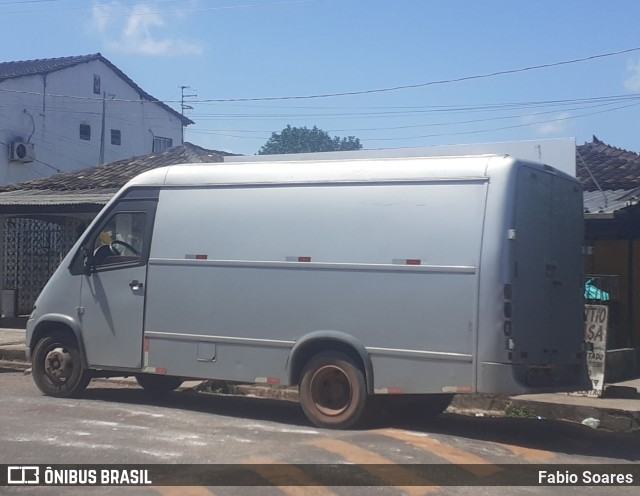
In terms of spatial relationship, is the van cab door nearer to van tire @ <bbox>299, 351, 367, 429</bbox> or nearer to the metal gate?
van tire @ <bbox>299, 351, 367, 429</bbox>

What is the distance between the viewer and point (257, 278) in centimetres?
936

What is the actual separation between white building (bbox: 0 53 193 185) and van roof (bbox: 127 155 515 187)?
30.1 metres

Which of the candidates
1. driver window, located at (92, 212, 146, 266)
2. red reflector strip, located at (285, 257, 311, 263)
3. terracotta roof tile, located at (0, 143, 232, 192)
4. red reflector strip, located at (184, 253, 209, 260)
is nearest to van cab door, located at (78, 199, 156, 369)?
driver window, located at (92, 212, 146, 266)

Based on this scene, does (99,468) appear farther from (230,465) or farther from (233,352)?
(233,352)

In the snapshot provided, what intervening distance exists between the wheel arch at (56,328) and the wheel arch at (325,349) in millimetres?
2839

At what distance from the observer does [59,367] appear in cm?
1069

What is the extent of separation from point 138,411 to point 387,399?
111 inches

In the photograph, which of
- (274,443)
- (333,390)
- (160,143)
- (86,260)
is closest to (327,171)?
(333,390)

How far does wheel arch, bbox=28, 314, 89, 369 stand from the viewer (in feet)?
34.4

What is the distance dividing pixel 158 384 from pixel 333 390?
3.33 metres

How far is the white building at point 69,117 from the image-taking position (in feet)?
129

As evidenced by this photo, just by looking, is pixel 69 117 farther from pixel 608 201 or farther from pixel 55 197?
pixel 608 201

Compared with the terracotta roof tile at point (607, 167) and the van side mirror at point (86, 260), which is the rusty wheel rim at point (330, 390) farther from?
the terracotta roof tile at point (607, 167)

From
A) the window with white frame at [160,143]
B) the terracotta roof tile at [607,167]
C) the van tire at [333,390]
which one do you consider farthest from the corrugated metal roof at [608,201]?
the window with white frame at [160,143]
